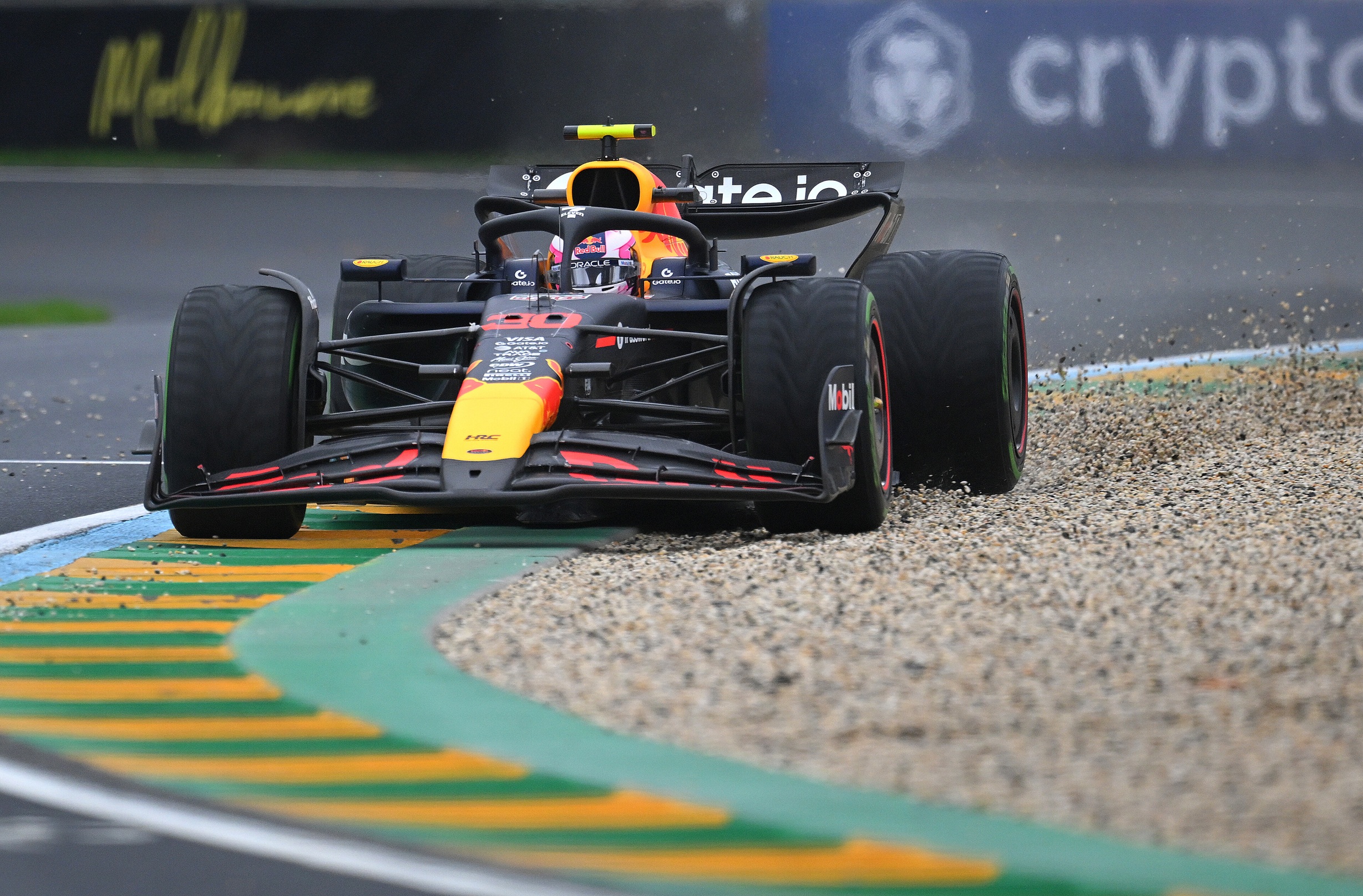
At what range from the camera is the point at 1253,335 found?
14.7 meters

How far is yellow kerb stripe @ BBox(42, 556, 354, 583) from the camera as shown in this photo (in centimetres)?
541

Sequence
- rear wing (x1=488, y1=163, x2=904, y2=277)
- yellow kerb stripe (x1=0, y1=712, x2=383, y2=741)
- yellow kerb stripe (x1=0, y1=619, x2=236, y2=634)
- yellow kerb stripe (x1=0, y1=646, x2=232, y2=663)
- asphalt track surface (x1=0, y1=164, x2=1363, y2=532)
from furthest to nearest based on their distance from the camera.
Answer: asphalt track surface (x1=0, y1=164, x2=1363, y2=532), rear wing (x1=488, y1=163, x2=904, y2=277), yellow kerb stripe (x1=0, y1=619, x2=236, y2=634), yellow kerb stripe (x1=0, y1=646, x2=232, y2=663), yellow kerb stripe (x1=0, y1=712, x2=383, y2=741)

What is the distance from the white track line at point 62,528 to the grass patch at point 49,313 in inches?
313

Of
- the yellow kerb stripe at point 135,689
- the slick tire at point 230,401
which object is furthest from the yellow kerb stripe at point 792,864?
the slick tire at point 230,401

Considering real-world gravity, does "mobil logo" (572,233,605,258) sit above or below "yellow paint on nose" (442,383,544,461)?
above

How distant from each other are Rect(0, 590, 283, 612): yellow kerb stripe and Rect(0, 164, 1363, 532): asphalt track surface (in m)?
9.23

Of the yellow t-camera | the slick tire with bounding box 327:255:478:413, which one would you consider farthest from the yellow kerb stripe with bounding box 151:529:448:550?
the yellow t-camera

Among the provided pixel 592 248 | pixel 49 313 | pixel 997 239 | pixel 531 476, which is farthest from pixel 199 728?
pixel 49 313

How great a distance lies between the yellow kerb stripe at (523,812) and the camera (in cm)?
309

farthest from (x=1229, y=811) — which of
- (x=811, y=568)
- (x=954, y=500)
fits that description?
(x=954, y=500)

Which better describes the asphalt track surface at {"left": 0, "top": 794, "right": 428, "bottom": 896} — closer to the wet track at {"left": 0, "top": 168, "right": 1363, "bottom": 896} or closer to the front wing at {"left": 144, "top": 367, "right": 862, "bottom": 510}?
the front wing at {"left": 144, "top": 367, "right": 862, "bottom": 510}

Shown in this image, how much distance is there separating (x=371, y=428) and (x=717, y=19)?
860 centimetres

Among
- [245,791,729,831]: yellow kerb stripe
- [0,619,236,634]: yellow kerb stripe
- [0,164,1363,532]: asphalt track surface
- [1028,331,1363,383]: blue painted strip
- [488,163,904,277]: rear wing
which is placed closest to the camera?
[245,791,729,831]: yellow kerb stripe

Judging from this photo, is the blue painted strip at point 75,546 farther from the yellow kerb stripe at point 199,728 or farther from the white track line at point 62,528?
the yellow kerb stripe at point 199,728
